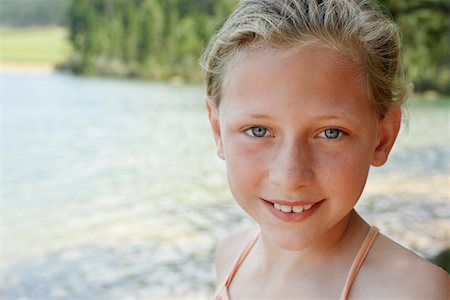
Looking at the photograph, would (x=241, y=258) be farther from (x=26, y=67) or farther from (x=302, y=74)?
(x=26, y=67)

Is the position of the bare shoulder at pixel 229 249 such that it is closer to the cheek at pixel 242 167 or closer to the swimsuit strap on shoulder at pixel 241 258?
the swimsuit strap on shoulder at pixel 241 258

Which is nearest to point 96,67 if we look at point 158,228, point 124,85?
point 124,85

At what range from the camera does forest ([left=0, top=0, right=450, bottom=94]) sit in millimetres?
7305

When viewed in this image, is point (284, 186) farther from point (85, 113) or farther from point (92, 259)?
point (85, 113)

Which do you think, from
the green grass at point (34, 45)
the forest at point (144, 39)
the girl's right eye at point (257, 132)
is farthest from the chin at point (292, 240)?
the green grass at point (34, 45)

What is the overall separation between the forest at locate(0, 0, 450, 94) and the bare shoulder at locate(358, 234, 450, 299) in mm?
6343

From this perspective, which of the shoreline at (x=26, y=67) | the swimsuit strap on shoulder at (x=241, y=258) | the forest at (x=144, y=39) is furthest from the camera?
the shoreline at (x=26, y=67)

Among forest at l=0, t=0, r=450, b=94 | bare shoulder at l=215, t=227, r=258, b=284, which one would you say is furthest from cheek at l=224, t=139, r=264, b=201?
forest at l=0, t=0, r=450, b=94

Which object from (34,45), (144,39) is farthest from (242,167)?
(144,39)

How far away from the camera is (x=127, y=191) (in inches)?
218

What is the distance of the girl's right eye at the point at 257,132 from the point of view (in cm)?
82

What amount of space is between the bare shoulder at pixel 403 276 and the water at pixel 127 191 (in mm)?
2831

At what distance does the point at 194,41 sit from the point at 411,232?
435 centimetres

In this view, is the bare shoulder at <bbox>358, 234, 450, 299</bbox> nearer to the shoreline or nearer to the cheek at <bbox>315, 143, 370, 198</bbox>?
the cheek at <bbox>315, 143, 370, 198</bbox>
